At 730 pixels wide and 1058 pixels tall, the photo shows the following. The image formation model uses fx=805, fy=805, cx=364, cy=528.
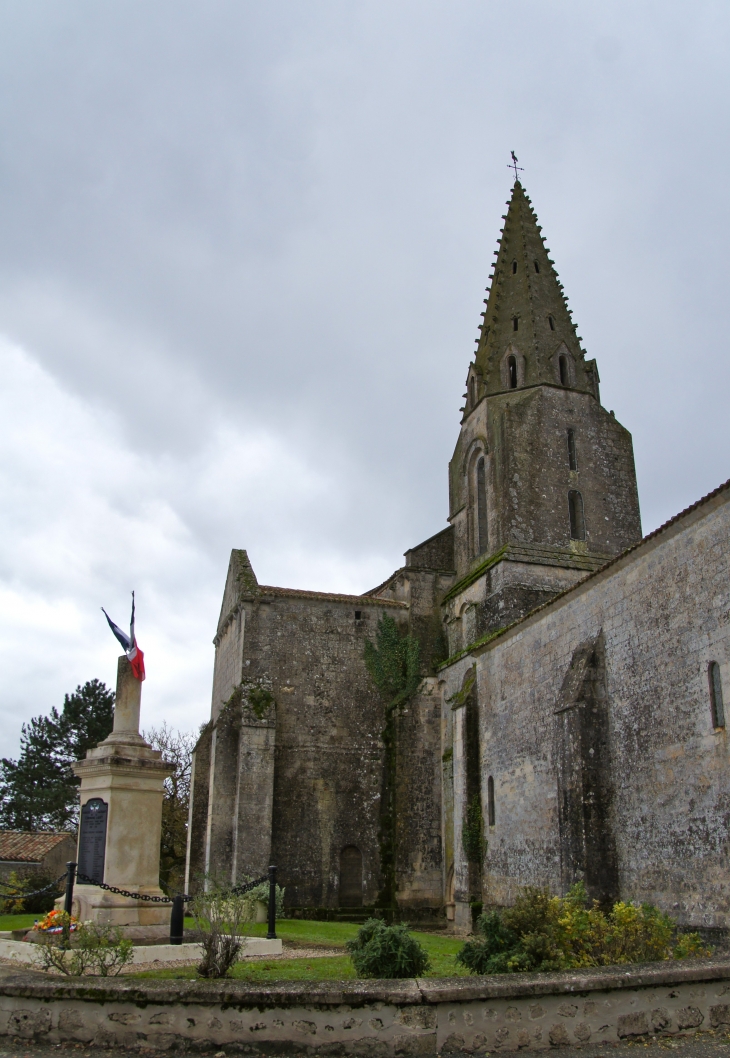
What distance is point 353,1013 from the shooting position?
19.0ft

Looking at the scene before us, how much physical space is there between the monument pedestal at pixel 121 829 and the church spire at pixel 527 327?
18.6 metres

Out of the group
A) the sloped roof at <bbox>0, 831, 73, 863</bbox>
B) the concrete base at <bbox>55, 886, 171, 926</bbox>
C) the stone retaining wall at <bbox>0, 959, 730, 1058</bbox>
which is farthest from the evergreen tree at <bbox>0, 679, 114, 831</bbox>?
the stone retaining wall at <bbox>0, 959, 730, 1058</bbox>

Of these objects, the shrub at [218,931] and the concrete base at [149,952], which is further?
the concrete base at [149,952]

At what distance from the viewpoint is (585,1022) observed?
19.9 feet

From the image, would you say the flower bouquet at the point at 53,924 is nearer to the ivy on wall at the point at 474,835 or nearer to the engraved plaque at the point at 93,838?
the engraved plaque at the point at 93,838

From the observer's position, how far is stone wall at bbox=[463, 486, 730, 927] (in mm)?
12447

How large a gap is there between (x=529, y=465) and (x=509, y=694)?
8501 millimetres

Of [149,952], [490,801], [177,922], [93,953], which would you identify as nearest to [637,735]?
[490,801]

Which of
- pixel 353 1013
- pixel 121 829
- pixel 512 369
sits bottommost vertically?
pixel 353 1013

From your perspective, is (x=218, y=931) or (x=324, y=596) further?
(x=324, y=596)

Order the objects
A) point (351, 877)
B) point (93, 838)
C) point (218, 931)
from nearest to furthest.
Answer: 1. point (218, 931)
2. point (93, 838)
3. point (351, 877)

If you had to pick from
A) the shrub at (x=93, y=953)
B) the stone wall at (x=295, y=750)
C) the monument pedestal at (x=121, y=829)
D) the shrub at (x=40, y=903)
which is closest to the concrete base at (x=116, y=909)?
the monument pedestal at (x=121, y=829)

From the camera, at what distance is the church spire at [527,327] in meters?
27.6

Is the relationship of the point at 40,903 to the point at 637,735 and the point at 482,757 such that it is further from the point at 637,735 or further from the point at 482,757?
the point at 637,735
